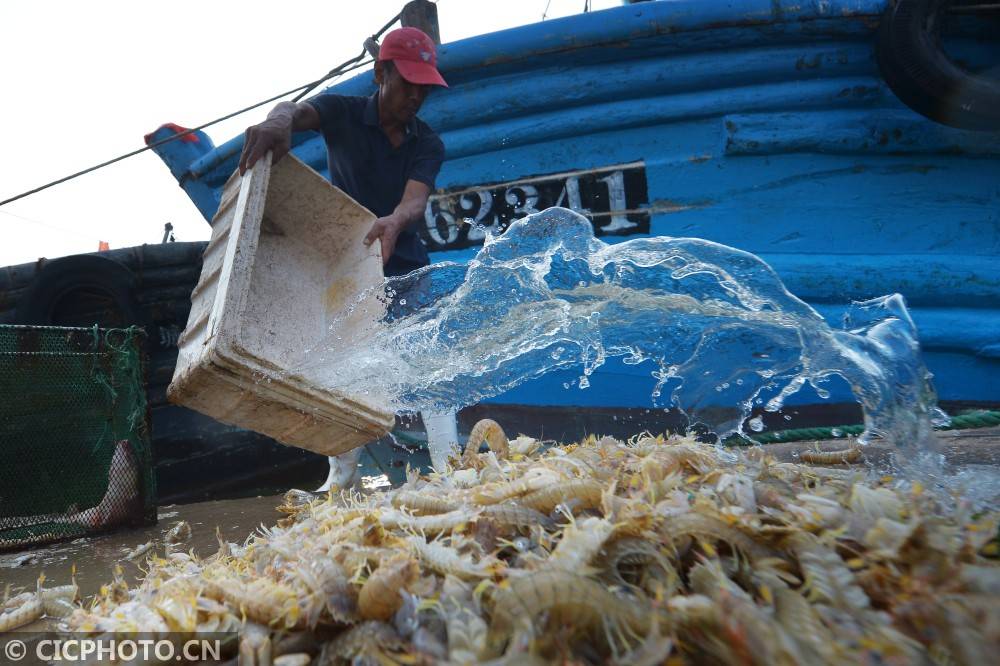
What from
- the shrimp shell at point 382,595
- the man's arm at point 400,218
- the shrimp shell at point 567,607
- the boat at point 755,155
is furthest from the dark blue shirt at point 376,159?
the shrimp shell at point 567,607

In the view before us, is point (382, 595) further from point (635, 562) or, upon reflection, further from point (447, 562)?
point (635, 562)

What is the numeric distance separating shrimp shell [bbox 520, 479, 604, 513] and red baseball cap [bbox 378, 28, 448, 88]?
3023 mm

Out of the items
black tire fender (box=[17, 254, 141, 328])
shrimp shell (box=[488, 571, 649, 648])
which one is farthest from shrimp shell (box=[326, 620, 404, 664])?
black tire fender (box=[17, 254, 141, 328])

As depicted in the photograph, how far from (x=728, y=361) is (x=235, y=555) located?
2.73m

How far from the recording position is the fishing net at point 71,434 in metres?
3.57

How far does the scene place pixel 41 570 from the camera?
9.53ft

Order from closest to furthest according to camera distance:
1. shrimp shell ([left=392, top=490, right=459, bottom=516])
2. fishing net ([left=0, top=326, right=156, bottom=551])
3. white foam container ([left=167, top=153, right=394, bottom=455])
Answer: shrimp shell ([left=392, top=490, right=459, bottom=516])
white foam container ([left=167, top=153, right=394, bottom=455])
fishing net ([left=0, top=326, right=156, bottom=551])

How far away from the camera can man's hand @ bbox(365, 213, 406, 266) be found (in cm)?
329

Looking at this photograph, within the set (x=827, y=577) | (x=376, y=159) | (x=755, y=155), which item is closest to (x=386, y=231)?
(x=376, y=159)

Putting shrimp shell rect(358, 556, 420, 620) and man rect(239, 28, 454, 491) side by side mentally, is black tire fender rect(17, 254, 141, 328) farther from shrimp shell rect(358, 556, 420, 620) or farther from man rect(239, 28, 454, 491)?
shrimp shell rect(358, 556, 420, 620)

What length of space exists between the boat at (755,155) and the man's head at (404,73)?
3.63 feet

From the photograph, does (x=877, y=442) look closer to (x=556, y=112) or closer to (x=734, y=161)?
(x=734, y=161)

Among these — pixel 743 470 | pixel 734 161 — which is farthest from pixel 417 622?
pixel 734 161

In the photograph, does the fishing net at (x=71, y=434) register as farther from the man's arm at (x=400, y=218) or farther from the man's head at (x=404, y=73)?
the man's head at (x=404, y=73)
